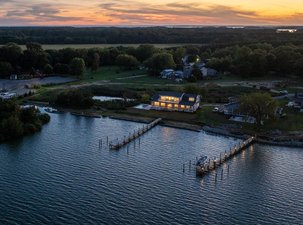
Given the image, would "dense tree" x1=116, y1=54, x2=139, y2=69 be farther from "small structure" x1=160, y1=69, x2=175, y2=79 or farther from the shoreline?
→ the shoreline

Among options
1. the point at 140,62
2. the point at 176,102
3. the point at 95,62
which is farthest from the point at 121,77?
the point at 176,102

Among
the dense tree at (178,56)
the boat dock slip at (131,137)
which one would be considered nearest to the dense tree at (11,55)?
the dense tree at (178,56)

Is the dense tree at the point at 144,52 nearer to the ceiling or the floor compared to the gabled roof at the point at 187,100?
nearer to the ceiling

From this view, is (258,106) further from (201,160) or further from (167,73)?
(167,73)

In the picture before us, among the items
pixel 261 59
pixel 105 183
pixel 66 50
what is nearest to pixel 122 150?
pixel 105 183

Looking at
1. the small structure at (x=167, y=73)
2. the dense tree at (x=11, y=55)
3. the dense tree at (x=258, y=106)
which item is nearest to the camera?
the dense tree at (x=258, y=106)

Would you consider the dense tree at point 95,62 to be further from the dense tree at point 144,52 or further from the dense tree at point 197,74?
the dense tree at point 197,74
